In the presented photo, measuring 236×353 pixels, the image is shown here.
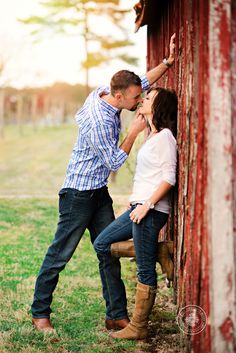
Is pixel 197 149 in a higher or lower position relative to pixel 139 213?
higher

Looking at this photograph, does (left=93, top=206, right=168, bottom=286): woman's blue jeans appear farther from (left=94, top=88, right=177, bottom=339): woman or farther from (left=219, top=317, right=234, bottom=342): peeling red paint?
(left=219, top=317, right=234, bottom=342): peeling red paint

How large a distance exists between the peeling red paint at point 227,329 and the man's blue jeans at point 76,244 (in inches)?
60.0

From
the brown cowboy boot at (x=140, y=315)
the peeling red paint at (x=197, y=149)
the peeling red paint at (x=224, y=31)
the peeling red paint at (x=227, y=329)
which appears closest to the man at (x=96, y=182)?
the brown cowboy boot at (x=140, y=315)

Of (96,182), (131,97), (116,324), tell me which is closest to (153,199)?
(96,182)

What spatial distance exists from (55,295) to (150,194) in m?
2.11

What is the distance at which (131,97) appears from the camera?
15.3 ft

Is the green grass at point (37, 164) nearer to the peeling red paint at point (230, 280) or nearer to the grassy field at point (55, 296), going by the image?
the grassy field at point (55, 296)

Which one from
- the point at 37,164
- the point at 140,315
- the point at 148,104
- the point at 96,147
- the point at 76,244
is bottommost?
the point at 37,164

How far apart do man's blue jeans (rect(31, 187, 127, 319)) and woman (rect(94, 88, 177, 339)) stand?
29 centimetres

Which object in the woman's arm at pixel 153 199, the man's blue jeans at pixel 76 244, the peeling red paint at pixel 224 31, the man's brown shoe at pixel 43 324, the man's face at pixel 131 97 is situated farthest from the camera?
the man's brown shoe at pixel 43 324

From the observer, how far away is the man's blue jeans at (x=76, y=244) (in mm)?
4844

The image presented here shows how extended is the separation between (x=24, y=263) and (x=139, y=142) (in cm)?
398

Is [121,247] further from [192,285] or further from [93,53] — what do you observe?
[93,53]

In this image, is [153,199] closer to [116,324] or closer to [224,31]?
[116,324]
